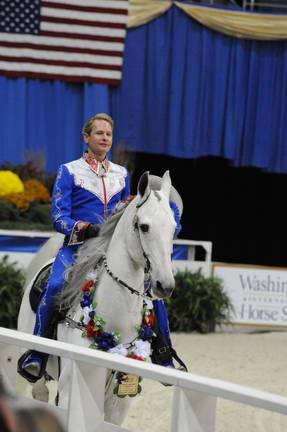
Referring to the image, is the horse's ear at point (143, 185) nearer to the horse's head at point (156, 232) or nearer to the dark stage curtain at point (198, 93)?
the horse's head at point (156, 232)

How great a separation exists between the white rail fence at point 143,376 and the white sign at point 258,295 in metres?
6.32

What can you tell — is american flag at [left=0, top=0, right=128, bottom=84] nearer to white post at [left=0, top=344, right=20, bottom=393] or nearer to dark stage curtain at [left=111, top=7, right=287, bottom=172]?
dark stage curtain at [left=111, top=7, right=287, bottom=172]

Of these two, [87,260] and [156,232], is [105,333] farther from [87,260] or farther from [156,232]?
[156,232]

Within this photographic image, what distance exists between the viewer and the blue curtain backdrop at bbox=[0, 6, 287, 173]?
10734mm

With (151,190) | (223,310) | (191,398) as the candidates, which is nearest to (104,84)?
(223,310)

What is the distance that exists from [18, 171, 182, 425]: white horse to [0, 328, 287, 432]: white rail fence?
1.92ft

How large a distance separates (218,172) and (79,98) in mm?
2910

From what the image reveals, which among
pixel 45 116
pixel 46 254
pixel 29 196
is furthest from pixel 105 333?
pixel 45 116

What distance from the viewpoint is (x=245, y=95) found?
1098 cm

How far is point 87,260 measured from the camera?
3.20 m

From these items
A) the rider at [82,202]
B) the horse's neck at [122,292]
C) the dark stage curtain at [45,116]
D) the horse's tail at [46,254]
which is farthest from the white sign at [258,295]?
the horse's neck at [122,292]

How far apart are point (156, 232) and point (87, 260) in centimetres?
54

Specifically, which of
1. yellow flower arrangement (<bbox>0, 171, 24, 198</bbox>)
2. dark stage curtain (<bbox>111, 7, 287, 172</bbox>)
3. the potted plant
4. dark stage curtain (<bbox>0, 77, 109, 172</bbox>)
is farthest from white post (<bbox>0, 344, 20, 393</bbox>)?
dark stage curtain (<bbox>111, 7, 287, 172</bbox>)

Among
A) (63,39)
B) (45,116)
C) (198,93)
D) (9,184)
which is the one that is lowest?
A: (9,184)
